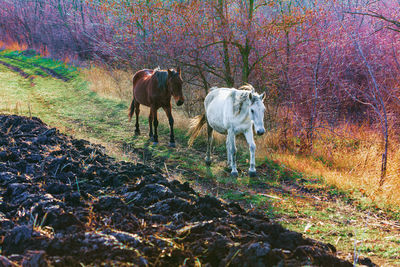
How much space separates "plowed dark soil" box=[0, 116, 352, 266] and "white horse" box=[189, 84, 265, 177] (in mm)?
2116

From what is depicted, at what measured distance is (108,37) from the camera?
2138 centimetres

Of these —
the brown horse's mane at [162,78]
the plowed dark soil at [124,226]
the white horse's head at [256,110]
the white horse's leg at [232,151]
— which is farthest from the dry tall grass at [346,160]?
the plowed dark soil at [124,226]

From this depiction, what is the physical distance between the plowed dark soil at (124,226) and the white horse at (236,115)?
83.3 inches

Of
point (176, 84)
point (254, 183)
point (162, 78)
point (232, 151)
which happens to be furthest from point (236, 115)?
point (162, 78)

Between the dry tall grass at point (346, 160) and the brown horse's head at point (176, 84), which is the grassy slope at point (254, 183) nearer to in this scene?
the dry tall grass at point (346, 160)

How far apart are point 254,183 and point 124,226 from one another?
375 cm

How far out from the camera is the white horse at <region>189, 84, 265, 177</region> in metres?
6.36

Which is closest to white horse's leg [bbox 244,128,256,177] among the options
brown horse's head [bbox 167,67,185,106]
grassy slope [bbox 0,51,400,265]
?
grassy slope [bbox 0,51,400,265]

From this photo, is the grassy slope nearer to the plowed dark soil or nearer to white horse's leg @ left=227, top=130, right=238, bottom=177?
white horse's leg @ left=227, top=130, right=238, bottom=177

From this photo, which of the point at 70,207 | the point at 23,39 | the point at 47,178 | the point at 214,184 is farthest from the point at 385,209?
the point at 23,39

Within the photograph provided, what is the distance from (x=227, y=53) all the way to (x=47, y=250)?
8174mm

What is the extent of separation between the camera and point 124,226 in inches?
130

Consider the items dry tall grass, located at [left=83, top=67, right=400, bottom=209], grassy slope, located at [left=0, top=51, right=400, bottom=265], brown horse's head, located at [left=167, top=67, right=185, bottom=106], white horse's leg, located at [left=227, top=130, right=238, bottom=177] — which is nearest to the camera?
grassy slope, located at [left=0, top=51, right=400, bottom=265]

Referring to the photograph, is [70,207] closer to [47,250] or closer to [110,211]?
[110,211]
